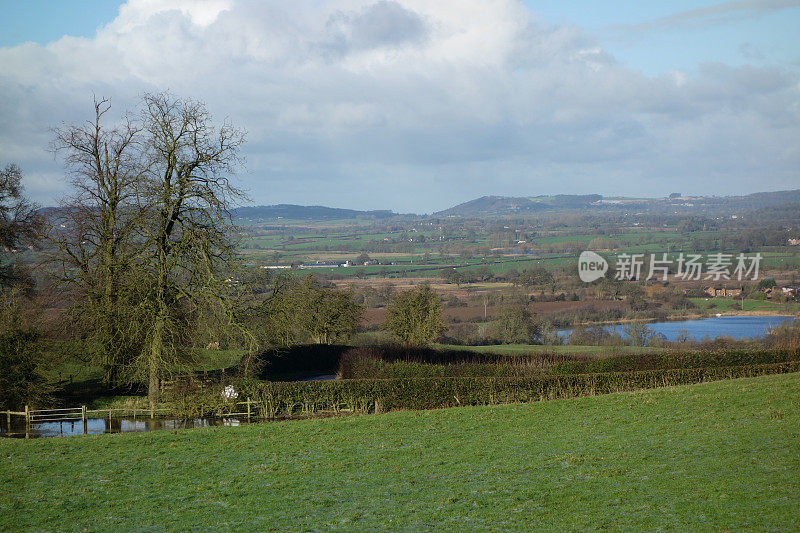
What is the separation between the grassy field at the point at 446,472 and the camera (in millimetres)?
10570

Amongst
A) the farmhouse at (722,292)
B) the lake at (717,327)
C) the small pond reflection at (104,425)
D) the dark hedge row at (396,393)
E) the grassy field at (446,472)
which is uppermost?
the grassy field at (446,472)

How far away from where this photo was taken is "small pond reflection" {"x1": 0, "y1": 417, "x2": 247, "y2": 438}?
2125cm

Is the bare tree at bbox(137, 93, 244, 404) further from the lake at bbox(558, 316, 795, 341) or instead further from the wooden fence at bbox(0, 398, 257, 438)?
the lake at bbox(558, 316, 795, 341)

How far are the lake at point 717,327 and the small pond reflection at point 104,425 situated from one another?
145 feet

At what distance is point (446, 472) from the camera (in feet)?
46.1

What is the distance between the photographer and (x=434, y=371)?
26.0 m

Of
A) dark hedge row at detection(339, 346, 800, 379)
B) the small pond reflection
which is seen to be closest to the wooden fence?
the small pond reflection

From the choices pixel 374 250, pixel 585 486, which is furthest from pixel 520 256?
pixel 585 486

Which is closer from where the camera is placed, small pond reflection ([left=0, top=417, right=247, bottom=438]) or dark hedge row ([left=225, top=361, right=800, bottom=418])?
small pond reflection ([left=0, top=417, right=247, bottom=438])

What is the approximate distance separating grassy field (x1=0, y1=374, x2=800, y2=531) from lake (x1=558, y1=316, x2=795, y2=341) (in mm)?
42412

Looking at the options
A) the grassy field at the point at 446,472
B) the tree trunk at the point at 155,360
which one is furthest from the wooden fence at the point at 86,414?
the grassy field at the point at 446,472

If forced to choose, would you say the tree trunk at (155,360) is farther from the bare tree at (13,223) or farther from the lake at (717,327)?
the lake at (717,327)

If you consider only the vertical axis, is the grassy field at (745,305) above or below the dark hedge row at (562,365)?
below

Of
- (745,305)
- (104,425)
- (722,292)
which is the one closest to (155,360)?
(104,425)
